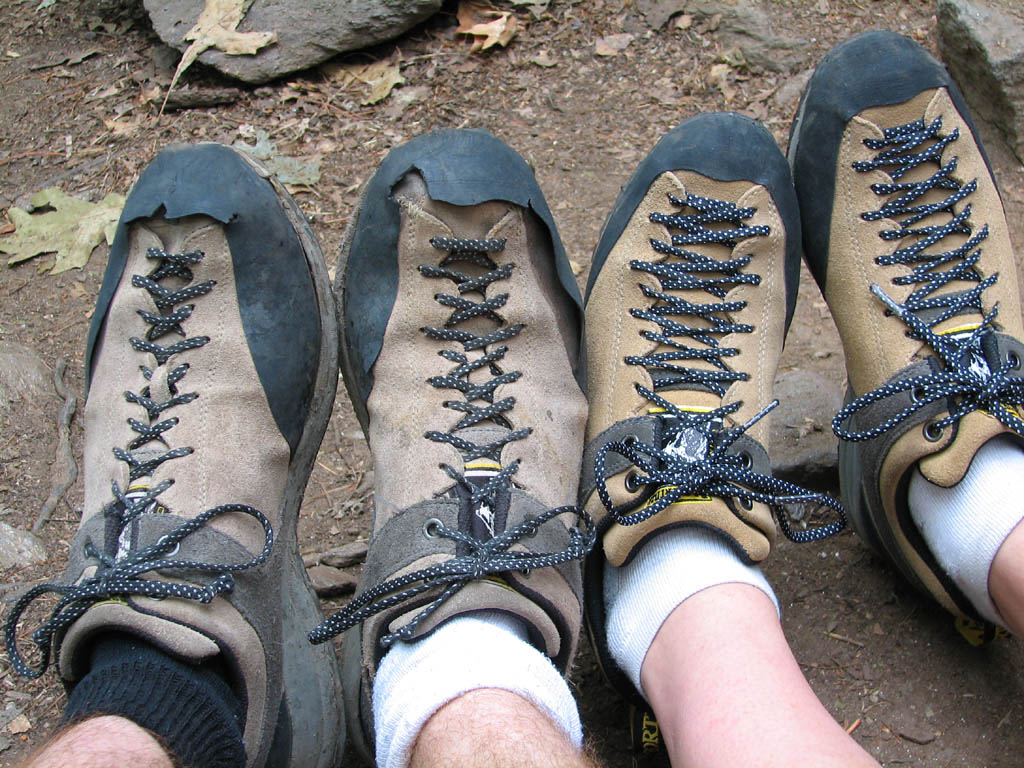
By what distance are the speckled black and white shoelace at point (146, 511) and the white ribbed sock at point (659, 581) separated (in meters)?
0.61

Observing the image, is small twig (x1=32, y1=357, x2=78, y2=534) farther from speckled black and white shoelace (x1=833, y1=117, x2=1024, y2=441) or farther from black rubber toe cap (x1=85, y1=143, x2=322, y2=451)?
speckled black and white shoelace (x1=833, y1=117, x2=1024, y2=441)

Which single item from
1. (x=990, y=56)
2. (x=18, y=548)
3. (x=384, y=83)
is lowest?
(x=18, y=548)

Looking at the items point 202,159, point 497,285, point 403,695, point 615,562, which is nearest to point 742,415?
point 615,562

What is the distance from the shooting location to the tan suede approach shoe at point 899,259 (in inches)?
69.4

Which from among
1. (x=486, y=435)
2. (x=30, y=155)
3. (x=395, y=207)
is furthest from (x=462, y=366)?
(x=30, y=155)

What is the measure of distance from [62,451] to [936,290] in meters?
2.03

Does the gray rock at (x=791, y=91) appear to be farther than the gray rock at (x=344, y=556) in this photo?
Yes

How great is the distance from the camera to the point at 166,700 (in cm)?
138

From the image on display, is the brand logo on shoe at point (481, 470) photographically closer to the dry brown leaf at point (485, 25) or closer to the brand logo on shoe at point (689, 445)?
the brand logo on shoe at point (689, 445)

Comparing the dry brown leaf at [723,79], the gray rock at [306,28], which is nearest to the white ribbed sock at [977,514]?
the dry brown leaf at [723,79]

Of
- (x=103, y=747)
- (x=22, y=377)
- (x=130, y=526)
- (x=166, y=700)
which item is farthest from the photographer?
(x=22, y=377)

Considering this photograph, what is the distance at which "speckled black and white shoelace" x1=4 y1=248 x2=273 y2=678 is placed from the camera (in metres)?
1.44

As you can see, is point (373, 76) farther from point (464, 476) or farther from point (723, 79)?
point (464, 476)

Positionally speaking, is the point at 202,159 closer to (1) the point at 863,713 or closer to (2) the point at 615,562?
(2) the point at 615,562
